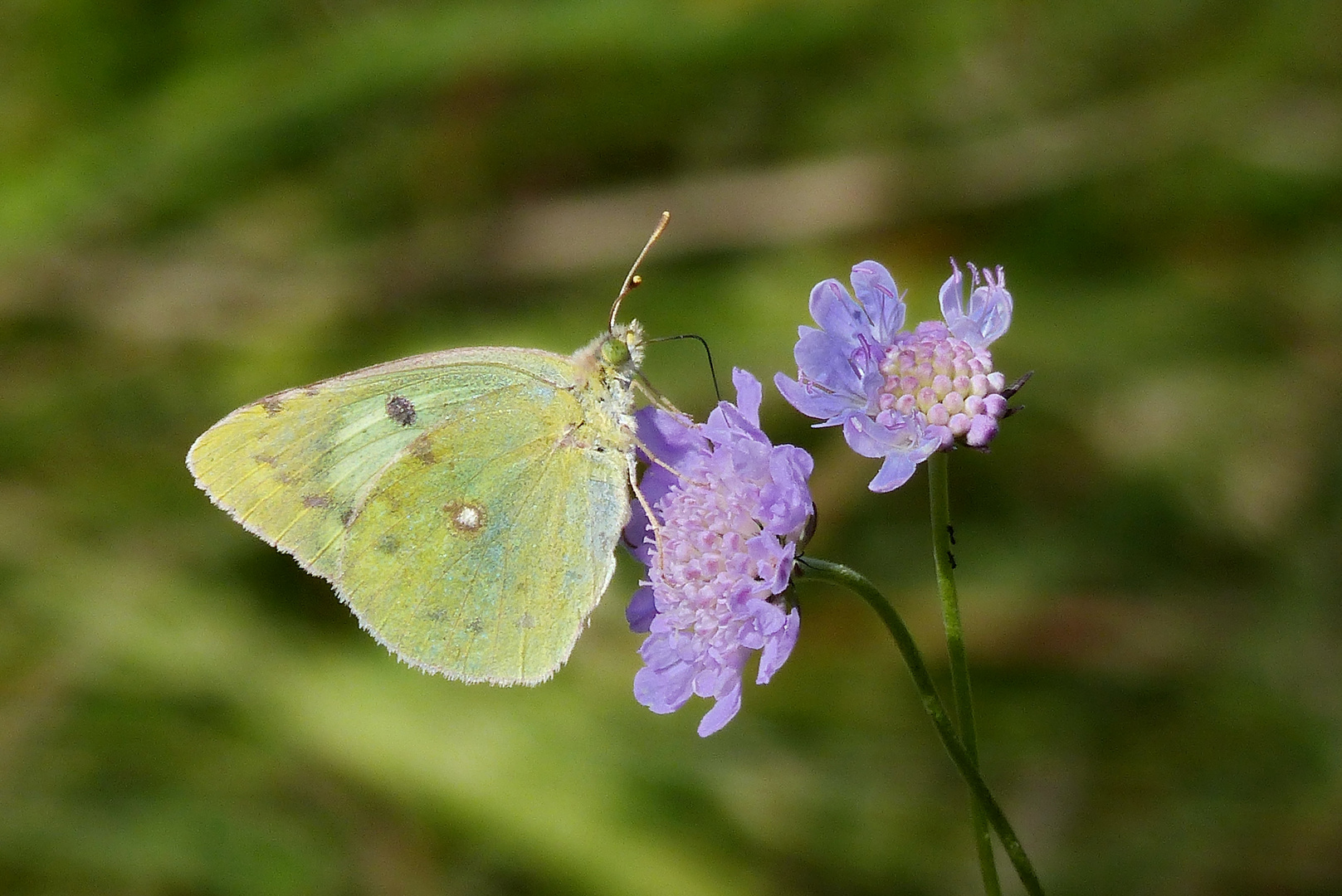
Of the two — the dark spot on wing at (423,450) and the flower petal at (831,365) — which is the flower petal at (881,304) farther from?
the dark spot on wing at (423,450)

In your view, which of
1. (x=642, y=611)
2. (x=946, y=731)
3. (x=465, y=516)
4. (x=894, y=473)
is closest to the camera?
(x=946, y=731)

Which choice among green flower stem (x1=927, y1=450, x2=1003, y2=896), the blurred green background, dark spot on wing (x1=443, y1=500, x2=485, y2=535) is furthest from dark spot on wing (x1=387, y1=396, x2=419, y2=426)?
the blurred green background

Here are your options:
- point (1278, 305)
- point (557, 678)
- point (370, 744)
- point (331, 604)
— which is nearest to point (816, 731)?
point (557, 678)

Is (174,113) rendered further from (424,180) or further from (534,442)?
(534,442)

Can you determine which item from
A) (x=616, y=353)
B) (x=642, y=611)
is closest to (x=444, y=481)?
(x=616, y=353)

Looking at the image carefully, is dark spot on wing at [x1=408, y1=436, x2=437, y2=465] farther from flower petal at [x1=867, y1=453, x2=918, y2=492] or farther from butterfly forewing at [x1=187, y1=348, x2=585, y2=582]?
flower petal at [x1=867, y1=453, x2=918, y2=492]

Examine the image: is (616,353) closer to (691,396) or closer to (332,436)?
(332,436)

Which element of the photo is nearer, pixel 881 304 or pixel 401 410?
pixel 881 304

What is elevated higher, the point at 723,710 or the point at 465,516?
the point at 465,516
